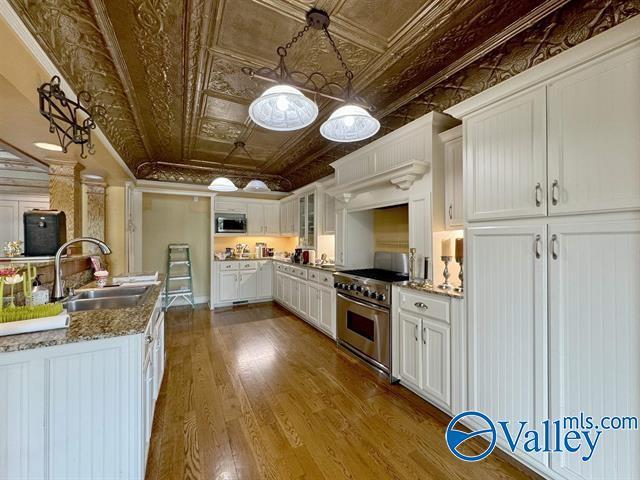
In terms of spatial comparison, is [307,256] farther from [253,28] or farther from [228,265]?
[253,28]

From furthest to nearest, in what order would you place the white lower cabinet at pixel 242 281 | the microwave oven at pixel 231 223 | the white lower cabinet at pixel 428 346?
the microwave oven at pixel 231 223, the white lower cabinet at pixel 242 281, the white lower cabinet at pixel 428 346

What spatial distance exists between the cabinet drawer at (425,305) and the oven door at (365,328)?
259 millimetres

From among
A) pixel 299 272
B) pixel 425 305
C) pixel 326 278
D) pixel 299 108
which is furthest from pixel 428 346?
pixel 299 272

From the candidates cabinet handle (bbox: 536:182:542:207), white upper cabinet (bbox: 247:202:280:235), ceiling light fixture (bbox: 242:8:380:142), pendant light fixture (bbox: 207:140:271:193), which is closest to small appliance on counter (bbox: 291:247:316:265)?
pendant light fixture (bbox: 207:140:271:193)

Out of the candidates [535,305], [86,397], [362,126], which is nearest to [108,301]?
[86,397]

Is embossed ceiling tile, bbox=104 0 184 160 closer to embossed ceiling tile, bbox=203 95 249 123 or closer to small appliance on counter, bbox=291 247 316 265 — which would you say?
embossed ceiling tile, bbox=203 95 249 123

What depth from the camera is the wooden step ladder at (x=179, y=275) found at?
5336 mm

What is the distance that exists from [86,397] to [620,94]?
9.28 ft

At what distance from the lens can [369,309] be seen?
2852 mm

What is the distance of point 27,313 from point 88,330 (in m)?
0.34

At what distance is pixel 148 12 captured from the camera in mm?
1711

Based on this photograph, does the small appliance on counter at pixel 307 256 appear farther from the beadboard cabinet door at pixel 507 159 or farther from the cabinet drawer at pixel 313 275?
the beadboard cabinet door at pixel 507 159

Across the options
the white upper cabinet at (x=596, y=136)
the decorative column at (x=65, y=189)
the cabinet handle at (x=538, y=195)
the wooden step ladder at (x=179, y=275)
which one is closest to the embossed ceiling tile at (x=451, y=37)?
the white upper cabinet at (x=596, y=136)

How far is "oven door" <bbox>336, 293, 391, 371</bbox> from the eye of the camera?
267 centimetres
